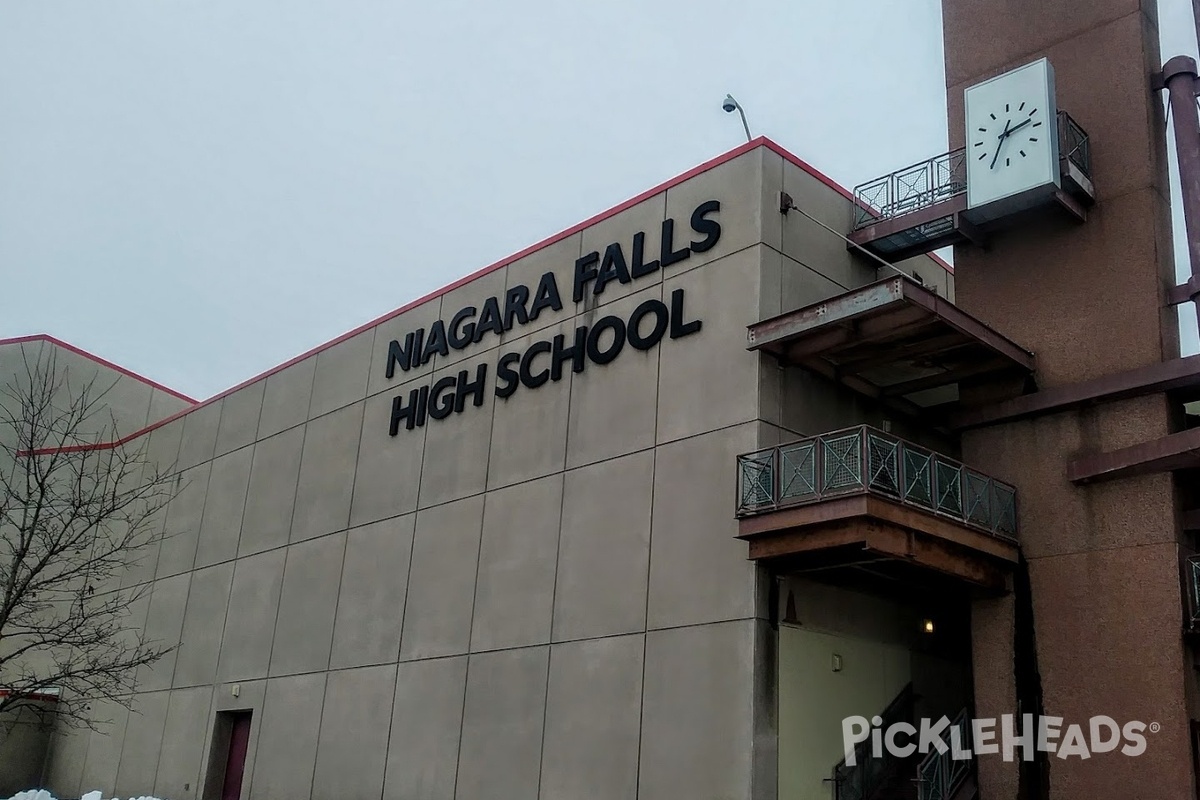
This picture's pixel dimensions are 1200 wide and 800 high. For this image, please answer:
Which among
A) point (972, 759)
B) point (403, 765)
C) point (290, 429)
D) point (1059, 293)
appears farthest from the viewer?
point (290, 429)

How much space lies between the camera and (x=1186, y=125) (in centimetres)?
1859

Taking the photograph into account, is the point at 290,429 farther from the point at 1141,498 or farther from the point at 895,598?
the point at 1141,498

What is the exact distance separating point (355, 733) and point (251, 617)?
20.9 ft

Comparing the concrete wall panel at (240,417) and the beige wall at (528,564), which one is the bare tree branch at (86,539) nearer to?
the concrete wall panel at (240,417)

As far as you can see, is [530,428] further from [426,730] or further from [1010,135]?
[1010,135]

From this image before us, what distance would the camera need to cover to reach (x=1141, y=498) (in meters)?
17.0

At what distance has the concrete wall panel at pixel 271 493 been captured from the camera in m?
29.2

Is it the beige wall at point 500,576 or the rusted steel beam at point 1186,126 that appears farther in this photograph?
the rusted steel beam at point 1186,126

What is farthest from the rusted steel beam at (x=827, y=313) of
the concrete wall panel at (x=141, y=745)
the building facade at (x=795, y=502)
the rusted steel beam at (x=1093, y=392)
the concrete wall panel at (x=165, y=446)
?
the concrete wall panel at (x=165, y=446)

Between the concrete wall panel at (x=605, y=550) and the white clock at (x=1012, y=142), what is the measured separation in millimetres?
7615

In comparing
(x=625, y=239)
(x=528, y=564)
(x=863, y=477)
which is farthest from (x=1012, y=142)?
(x=528, y=564)

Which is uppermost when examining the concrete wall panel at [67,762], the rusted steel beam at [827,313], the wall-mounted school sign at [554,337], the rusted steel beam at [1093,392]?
the wall-mounted school sign at [554,337]

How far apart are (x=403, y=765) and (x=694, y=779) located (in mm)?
Answer: 8162

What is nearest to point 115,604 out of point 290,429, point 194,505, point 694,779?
point 194,505
